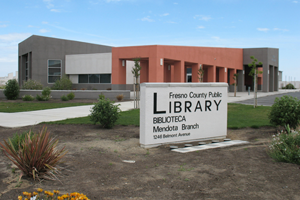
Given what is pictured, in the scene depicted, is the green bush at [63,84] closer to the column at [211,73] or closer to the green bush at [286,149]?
the column at [211,73]

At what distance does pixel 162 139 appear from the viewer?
733 cm

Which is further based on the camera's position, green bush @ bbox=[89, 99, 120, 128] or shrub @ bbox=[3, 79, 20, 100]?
shrub @ bbox=[3, 79, 20, 100]

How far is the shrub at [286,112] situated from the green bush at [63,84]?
111 ft

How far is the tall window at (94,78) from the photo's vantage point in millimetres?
39987

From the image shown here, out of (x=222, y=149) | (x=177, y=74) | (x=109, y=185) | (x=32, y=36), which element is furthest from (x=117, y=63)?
(x=109, y=185)

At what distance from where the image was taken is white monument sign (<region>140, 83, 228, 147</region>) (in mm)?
7113

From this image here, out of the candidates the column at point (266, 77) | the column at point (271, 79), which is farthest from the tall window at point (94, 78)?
the column at point (271, 79)

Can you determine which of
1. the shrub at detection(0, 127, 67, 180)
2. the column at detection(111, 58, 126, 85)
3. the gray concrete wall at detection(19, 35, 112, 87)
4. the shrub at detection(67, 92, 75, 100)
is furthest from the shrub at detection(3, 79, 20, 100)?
the shrub at detection(0, 127, 67, 180)

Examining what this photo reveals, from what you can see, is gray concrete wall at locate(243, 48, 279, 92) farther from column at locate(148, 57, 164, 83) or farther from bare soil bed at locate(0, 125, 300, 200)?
bare soil bed at locate(0, 125, 300, 200)

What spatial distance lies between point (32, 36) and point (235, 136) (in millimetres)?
41395

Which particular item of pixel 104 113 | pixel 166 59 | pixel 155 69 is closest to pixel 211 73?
pixel 166 59

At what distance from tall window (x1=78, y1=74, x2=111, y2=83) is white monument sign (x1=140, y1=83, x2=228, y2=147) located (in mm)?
32612

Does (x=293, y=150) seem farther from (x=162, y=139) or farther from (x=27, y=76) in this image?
(x=27, y=76)

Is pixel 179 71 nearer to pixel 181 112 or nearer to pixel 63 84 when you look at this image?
pixel 63 84
